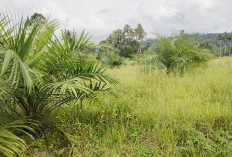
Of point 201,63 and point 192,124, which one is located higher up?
point 201,63

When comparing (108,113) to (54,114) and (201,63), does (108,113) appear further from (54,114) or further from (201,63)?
(201,63)

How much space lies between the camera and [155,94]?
3568 mm

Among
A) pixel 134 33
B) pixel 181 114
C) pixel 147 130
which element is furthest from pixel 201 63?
pixel 134 33

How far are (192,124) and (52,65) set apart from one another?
241 centimetres

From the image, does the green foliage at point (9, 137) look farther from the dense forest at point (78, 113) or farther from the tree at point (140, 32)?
the tree at point (140, 32)

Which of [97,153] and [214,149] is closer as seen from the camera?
Result: [214,149]

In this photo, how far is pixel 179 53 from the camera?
606 centimetres

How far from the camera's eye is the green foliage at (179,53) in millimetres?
5824

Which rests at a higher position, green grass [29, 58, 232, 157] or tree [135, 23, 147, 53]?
tree [135, 23, 147, 53]

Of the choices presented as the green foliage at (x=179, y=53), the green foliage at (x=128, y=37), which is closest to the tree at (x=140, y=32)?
the green foliage at (x=128, y=37)

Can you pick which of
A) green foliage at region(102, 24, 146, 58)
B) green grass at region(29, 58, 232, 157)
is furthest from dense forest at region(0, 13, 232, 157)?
green foliage at region(102, 24, 146, 58)

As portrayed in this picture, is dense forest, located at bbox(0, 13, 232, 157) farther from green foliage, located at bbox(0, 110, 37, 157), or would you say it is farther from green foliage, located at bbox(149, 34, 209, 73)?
green foliage, located at bbox(149, 34, 209, 73)

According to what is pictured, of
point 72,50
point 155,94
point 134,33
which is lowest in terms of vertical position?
point 155,94

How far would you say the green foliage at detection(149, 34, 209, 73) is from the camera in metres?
5.82
